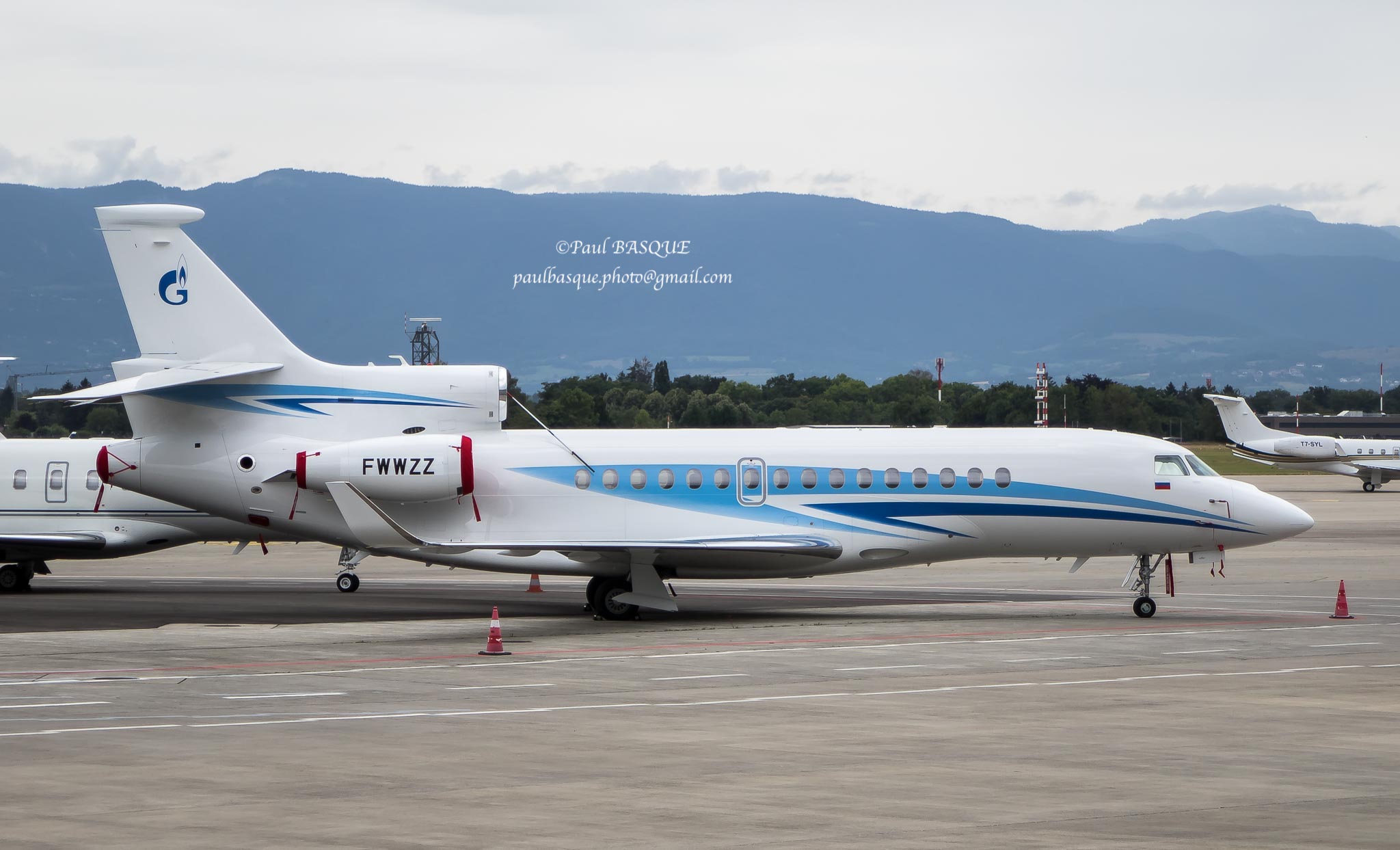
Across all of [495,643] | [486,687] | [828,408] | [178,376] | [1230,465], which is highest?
[828,408]

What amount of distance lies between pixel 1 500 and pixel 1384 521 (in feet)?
154

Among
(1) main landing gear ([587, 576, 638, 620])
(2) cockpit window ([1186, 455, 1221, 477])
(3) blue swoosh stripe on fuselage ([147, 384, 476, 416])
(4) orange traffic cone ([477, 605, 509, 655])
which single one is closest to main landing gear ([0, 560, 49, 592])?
(3) blue swoosh stripe on fuselage ([147, 384, 476, 416])

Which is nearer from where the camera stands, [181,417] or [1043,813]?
[1043,813]

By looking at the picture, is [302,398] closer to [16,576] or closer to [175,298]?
[175,298]

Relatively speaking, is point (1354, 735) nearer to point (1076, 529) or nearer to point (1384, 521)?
point (1076, 529)

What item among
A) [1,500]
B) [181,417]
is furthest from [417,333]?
[181,417]

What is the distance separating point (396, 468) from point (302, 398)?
2.56 metres

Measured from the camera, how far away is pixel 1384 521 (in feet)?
188

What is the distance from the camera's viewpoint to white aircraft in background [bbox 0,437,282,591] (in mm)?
32438

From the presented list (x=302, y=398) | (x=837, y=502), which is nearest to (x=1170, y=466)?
(x=837, y=502)

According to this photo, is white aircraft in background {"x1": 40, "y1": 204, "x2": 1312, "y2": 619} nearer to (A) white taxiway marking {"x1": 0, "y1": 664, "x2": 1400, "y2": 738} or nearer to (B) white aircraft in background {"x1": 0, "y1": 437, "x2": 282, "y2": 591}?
(B) white aircraft in background {"x1": 0, "y1": 437, "x2": 282, "y2": 591}

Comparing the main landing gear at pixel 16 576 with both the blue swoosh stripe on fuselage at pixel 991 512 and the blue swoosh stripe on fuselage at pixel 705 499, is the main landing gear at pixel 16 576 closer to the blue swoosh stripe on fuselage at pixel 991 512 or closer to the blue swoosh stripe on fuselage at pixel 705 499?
the blue swoosh stripe on fuselage at pixel 705 499

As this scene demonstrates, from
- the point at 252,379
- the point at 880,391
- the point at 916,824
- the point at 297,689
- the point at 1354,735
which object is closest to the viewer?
the point at 916,824

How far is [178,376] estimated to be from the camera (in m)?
27.2
